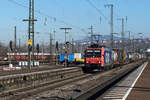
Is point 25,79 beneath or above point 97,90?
above

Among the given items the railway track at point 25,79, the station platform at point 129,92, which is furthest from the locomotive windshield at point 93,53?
the station platform at point 129,92

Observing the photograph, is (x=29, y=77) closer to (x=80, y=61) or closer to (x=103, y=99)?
(x=103, y=99)

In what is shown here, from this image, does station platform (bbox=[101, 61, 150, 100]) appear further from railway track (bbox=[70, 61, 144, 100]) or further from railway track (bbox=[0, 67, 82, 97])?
railway track (bbox=[0, 67, 82, 97])

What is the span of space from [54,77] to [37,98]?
13.0m

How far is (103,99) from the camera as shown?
14.4 m

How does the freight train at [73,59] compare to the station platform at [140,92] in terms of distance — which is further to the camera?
the freight train at [73,59]

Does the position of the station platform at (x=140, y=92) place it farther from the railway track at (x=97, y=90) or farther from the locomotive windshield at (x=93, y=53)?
the locomotive windshield at (x=93, y=53)

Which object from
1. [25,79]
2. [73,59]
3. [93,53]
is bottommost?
[25,79]

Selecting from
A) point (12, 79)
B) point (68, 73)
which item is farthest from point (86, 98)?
point (68, 73)

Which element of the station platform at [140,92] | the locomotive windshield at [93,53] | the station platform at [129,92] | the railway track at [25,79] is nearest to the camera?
the station platform at [140,92]

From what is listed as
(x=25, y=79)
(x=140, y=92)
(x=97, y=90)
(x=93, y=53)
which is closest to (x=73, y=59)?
(x=93, y=53)

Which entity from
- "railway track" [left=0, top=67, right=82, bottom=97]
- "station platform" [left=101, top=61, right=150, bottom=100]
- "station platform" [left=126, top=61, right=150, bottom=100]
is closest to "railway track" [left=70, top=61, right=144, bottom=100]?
"station platform" [left=101, top=61, right=150, bottom=100]

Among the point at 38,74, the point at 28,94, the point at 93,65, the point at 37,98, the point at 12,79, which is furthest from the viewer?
the point at 93,65

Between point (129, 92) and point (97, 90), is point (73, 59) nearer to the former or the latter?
point (97, 90)
